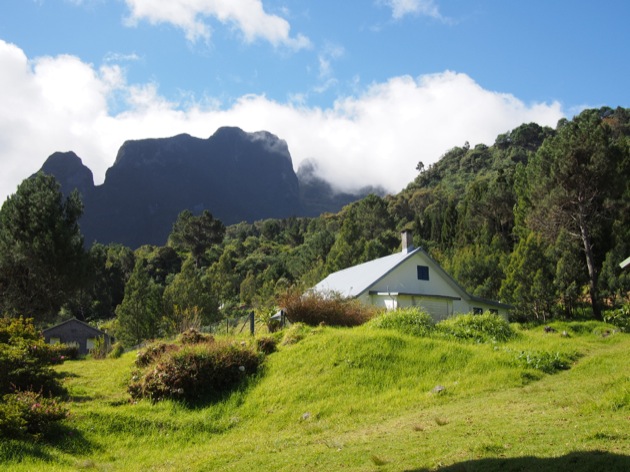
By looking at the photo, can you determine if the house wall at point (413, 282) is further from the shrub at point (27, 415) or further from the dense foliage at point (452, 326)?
the shrub at point (27, 415)

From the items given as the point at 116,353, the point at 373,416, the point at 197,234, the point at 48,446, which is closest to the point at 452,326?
the point at 373,416

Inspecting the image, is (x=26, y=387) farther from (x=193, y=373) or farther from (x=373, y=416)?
(x=373, y=416)

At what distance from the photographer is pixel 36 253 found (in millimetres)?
27906

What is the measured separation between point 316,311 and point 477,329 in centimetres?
544

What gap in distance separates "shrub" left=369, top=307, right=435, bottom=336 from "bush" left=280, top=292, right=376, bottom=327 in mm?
1595

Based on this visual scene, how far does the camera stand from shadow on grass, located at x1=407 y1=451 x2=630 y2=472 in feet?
18.6

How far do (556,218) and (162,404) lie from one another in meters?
27.8

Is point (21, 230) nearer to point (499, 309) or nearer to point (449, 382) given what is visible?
point (449, 382)

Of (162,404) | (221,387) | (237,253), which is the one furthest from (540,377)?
(237,253)

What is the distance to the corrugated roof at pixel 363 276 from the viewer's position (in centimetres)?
2723

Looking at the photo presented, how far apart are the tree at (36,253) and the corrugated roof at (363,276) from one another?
1314cm

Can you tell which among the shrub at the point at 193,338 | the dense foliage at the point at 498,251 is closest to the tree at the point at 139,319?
the dense foliage at the point at 498,251

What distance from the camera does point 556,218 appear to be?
33281 mm

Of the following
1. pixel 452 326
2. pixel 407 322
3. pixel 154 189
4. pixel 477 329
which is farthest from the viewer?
pixel 154 189
